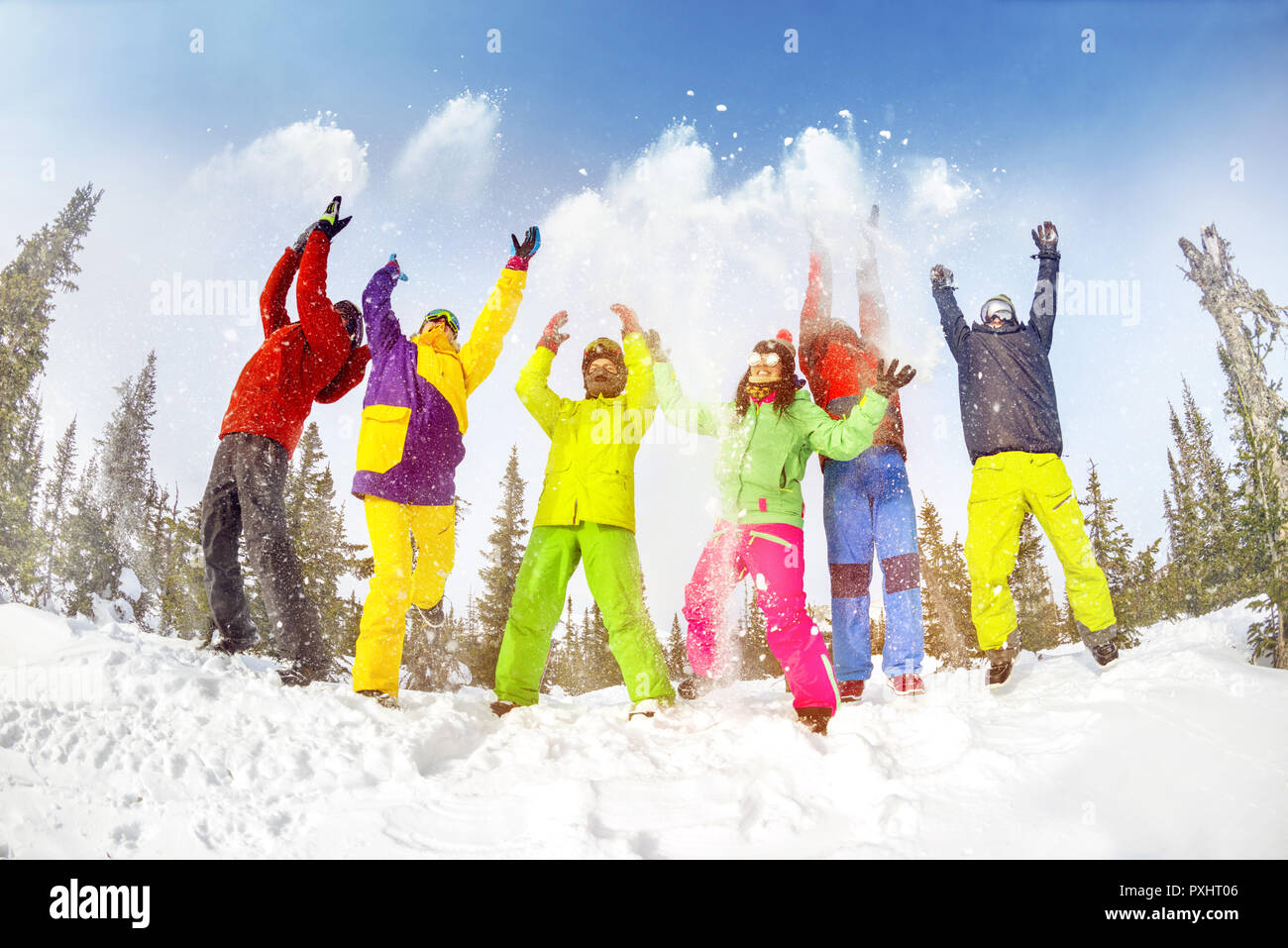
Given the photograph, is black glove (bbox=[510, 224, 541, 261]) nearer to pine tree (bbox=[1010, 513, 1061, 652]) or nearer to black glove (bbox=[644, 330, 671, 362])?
black glove (bbox=[644, 330, 671, 362])

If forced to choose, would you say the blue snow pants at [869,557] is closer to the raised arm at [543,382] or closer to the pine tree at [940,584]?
the raised arm at [543,382]

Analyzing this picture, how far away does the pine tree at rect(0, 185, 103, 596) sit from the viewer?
696 inches

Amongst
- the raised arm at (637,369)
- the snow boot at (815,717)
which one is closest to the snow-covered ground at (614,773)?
the snow boot at (815,717)

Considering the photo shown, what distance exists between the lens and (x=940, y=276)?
6.08m

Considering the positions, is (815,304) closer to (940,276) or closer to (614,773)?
(940,276)

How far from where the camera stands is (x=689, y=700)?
198 inches

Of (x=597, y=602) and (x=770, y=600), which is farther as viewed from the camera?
(x=597, y=602)

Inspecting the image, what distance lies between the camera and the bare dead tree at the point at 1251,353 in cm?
870

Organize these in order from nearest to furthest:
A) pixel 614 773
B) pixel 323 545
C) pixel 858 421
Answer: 1. pixel 614 773
2. pixel 858 421
3. pixel 323 545

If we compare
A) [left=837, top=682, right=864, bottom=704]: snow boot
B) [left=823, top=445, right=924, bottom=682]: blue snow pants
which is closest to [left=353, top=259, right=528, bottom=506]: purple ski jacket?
[left=823, top=445, right=924, bottom=682]: blue snow pants

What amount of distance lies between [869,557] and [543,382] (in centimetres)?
293

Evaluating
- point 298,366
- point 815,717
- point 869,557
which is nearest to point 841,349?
point 869,557
